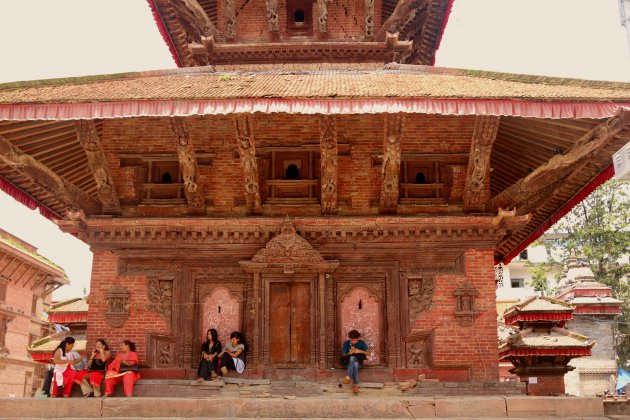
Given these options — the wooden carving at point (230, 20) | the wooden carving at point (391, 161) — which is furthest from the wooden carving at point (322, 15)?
the wooden carving at point (391, 161)

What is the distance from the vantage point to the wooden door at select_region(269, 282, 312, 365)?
11.8 meters

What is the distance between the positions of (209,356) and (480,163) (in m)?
5.75

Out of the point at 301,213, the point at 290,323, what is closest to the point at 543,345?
the point at 290,323

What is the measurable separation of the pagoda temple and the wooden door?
25 millimetres

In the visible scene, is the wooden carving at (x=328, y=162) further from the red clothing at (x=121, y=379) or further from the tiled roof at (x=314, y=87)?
the red clothing at (x=121, y=379)

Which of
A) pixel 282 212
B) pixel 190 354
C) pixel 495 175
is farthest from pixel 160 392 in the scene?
pixel 495 175

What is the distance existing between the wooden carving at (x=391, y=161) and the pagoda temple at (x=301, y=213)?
28 millimetres

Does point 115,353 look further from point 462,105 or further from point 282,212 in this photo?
point 462,105

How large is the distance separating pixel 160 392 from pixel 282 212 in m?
3.79

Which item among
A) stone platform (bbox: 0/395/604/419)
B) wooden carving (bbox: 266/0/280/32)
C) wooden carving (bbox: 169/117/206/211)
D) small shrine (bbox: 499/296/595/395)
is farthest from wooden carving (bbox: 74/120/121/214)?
small shrine (bbox: 499/296/595/395)

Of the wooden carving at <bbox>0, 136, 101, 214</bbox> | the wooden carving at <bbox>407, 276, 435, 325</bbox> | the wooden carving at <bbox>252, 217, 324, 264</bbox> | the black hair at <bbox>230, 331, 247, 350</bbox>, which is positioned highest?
the wooden carving at <bbox>0, 136, 101, 214</bbox>

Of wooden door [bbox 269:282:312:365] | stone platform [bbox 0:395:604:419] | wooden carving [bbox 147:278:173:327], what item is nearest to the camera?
stone platform [bbox 0:395:604:419]

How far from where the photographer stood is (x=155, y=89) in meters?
11.1

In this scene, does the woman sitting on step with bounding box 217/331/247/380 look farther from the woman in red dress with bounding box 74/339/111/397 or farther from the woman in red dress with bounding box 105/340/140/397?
the woman in red dress with bounding box 74/339/111/397
